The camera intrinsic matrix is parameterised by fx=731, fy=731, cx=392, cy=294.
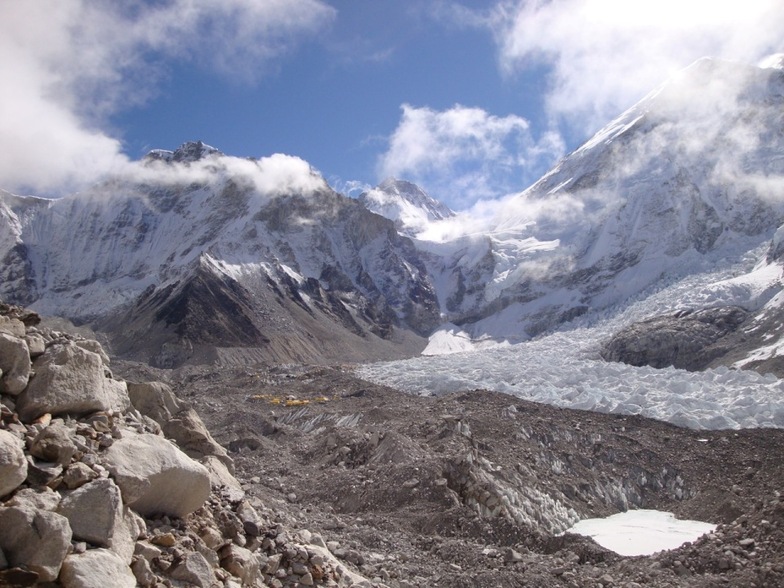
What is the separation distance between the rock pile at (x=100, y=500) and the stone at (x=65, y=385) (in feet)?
0.04

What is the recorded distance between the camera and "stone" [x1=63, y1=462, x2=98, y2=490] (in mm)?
6523

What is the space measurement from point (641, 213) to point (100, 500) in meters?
125

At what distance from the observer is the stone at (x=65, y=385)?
7.29 meters

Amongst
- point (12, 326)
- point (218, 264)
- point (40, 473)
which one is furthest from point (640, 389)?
point (218, 264)

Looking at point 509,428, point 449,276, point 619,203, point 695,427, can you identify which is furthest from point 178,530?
point 449,276

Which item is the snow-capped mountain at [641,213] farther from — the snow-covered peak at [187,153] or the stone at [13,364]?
the stone at [13,364]

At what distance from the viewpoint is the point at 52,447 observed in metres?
6.60

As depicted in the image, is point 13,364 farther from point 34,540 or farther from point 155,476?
point 34,540

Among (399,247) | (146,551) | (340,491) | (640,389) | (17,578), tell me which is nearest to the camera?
(17,578)

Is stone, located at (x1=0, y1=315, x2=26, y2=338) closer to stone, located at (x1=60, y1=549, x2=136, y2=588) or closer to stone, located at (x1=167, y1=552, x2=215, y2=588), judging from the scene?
stone, located at (x1=60, y1=549, x2=136, y2=588)

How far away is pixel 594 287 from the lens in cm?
11588

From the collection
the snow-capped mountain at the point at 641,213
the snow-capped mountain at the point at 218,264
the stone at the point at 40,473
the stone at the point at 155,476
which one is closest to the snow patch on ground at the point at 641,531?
the stone at the point at 155,476

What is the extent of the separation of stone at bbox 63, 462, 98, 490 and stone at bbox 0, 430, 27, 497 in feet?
1.18

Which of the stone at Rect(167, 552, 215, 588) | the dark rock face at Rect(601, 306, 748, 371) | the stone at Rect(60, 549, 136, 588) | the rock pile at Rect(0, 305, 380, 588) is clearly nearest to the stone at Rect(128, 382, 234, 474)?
the rock pile at Rect(0, 305, 380, 588)
